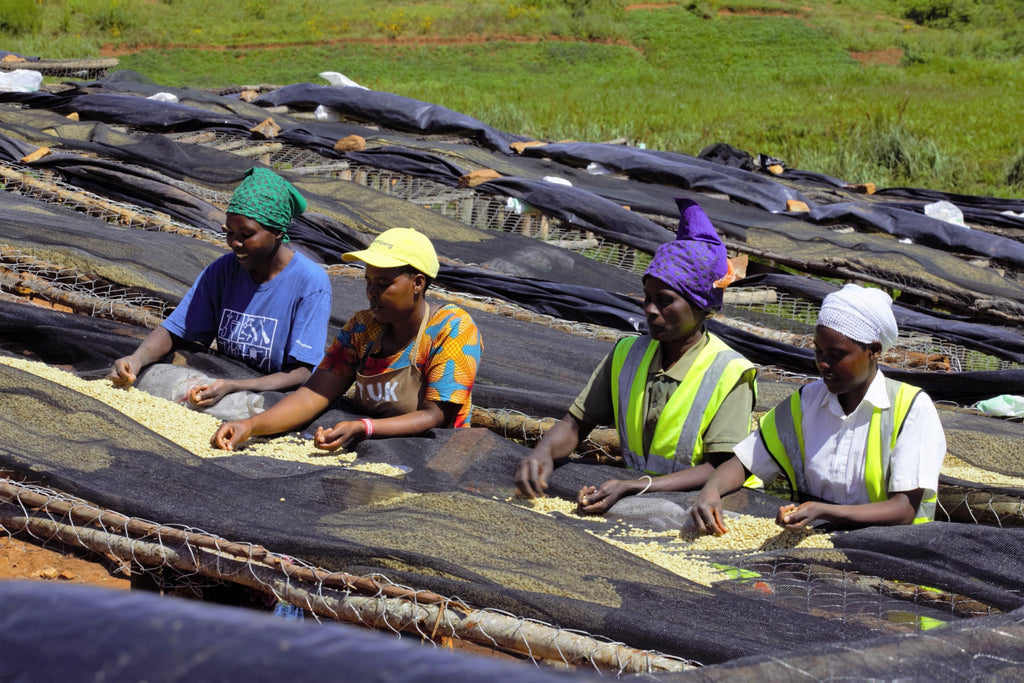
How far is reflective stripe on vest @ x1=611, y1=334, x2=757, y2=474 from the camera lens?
316 centimetres

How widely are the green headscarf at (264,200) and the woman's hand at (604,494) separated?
1.72 metres

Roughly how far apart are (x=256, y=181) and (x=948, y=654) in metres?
3.03

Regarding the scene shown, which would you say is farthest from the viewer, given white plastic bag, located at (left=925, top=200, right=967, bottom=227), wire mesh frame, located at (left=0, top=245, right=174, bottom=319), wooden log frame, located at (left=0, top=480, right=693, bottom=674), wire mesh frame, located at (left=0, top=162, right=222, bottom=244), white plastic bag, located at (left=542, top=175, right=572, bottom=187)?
white plastic bag, located at (left=925, top=200, right=967, bottom=227)

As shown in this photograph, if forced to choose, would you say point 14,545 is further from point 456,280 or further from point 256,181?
point 456,280

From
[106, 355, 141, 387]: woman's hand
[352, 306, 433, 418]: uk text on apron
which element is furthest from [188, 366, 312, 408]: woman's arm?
[352, 306, 433, 418]: uk text on apron

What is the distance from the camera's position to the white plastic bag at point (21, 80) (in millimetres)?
9630

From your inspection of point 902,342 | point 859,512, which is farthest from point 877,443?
point 902,342

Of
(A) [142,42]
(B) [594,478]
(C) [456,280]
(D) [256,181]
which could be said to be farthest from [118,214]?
(A) [142,42]

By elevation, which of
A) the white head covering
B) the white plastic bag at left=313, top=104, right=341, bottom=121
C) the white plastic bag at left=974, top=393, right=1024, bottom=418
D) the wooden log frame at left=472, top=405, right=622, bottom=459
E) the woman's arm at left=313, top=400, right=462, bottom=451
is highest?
the white head covering

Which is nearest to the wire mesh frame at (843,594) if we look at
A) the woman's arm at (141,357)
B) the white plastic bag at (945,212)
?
the woman's arm at (141,357)

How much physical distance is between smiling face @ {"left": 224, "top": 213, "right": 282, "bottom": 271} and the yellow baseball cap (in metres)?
0.57

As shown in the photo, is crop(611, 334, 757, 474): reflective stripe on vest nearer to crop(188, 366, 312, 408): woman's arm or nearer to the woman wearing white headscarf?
the woman wearing white headscarf

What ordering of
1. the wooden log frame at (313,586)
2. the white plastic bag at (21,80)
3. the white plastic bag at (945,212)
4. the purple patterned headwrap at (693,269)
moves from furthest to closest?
the white plastic bag at (21,80) → the white plastic bag at (945,212) → the purple patterned headwrap at (693,269) → the wooden log frame at (313,586)

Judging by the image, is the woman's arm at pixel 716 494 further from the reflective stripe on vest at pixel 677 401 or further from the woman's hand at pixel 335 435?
the woman's hand at pixel 335 435
